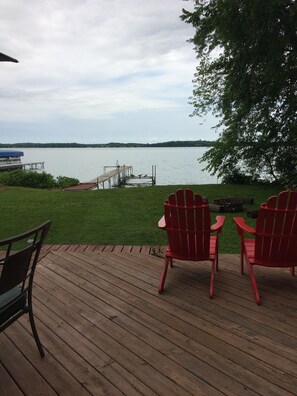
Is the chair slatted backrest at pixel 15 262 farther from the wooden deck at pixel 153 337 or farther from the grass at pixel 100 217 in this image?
the grass at pixel 100 217

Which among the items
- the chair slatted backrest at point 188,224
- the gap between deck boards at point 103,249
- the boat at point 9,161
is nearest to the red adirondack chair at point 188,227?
the chair slatted backrest at point 188,224

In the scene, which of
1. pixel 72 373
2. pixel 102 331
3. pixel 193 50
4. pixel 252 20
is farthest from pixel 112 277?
pixel 193 50

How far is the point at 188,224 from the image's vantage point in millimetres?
3170

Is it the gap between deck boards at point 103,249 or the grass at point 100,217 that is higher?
the gap between deck boards at point 103,249

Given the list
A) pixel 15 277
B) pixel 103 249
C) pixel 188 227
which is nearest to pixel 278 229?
pixel 188 227

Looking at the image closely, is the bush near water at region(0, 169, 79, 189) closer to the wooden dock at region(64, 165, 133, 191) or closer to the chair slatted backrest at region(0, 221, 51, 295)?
the wooden dock at region(64, 165, 133, 191)

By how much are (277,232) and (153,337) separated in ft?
4.73

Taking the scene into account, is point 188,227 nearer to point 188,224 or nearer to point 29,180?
point 188,224

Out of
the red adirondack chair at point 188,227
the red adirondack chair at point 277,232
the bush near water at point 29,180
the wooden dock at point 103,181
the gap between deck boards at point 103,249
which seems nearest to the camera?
the red adirondack chair at point 277,232

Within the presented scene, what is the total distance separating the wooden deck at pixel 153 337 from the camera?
74.5 inches

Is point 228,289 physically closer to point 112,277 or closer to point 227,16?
point 112,277

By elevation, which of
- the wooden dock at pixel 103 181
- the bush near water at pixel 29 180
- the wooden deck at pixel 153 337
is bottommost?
the wooden dock at pixel 103 181

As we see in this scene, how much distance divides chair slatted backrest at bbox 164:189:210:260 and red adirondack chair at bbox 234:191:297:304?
1.51ft

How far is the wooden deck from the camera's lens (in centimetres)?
189
